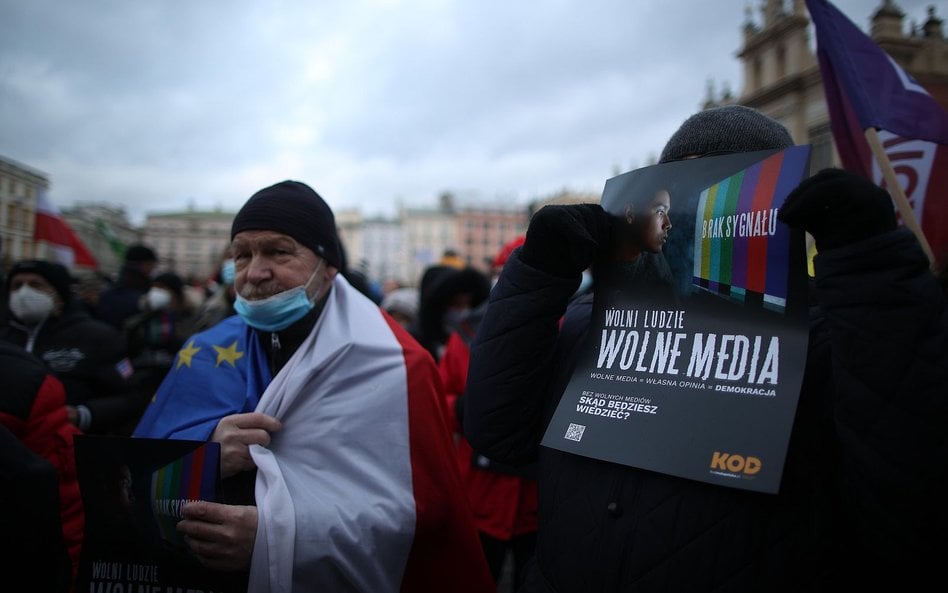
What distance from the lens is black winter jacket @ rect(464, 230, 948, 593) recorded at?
1.13 m

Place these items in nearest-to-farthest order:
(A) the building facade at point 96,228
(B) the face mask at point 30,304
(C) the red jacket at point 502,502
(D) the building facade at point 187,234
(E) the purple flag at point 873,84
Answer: (E) the purple flag at point 873,84 → (C) the red jacket at point 502,502 → (B) the face mask at point 30,304 → (A) the building facade at point 96,228 → (D) the building facade at point 187,234

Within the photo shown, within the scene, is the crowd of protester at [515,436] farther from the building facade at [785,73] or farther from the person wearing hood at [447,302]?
the building facade at [785,73]

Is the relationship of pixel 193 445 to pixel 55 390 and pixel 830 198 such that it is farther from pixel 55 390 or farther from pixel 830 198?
pixel 830 198

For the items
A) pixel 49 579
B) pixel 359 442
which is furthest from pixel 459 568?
pixel 49 579

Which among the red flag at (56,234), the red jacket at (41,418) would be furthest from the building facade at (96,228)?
the red jacket at (41,418)

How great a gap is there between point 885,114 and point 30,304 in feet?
15.9

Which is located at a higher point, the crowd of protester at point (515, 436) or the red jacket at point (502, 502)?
the crowd of protester at point (515, 436)

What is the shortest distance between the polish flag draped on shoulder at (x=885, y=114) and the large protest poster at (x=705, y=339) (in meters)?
1.73

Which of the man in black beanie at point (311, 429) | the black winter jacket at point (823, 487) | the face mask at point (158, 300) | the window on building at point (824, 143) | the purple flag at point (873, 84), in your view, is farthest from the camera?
the window on building at point (824, 143)

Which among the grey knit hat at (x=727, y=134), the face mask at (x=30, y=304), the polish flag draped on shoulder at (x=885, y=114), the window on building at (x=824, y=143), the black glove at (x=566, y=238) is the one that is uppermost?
the window on building at (x=824, y=143)

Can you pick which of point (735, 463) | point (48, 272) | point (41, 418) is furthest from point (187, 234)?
point (735, 463)

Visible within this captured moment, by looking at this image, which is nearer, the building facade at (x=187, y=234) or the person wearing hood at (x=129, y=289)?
the person wearing hood at (x=129, y=289)

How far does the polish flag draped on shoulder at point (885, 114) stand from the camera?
2695 millimetres

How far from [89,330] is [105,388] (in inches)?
15.7
